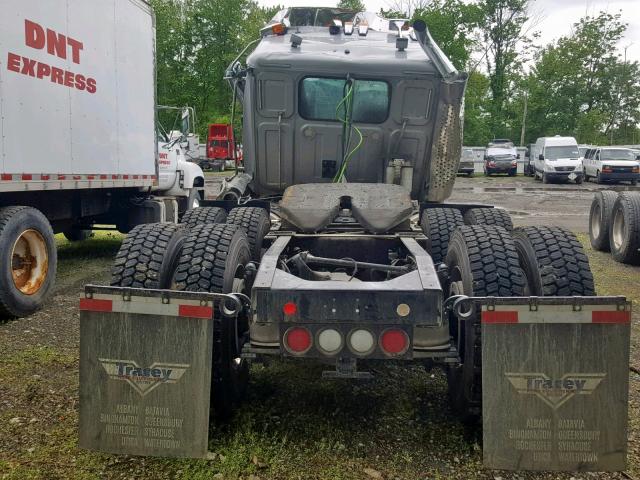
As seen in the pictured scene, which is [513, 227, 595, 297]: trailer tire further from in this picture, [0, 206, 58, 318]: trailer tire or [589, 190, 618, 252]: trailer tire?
[589, 190, 618, 252]: trailer tire

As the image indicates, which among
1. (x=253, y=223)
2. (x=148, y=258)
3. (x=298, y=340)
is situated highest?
(x=253, y=223)

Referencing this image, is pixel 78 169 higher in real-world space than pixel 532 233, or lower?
higher

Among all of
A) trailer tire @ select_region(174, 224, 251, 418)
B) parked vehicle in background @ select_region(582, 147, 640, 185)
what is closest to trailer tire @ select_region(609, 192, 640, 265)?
trailer tire @ select_region(174, 224, 251, 418)

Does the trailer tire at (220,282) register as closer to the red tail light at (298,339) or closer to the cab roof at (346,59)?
the red tail light at (298,339)

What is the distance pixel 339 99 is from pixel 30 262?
3528 mm

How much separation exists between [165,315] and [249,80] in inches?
122

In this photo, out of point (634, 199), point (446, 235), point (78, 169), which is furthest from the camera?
point (634, 199)

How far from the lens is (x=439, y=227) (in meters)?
4.36

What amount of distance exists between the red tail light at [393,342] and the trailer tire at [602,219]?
834cm

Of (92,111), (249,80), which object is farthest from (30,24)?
(249,80)

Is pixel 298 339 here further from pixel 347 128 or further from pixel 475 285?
pixel 347 128

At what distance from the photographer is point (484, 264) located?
3070 millimetres

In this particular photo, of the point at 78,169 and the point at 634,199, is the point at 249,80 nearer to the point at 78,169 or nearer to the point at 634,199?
the point at 78,169

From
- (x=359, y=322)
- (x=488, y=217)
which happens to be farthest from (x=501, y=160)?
(x=359, y=322)
